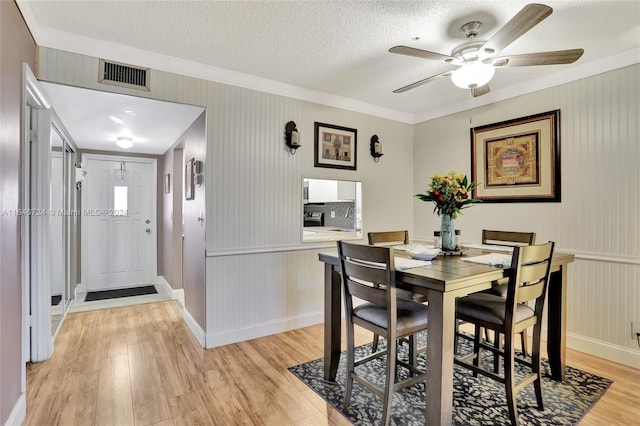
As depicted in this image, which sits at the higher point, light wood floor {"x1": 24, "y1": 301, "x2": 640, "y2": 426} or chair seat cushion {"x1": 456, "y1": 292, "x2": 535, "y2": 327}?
chair seat cushion {"x1": 456, "y1": 292, "x2": 535, "y2": 327}

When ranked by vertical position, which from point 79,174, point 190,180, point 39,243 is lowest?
point 39,243

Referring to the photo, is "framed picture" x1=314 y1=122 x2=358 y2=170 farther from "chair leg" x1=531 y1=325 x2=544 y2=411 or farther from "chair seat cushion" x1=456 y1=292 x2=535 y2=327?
"chair leg" x1=531 y1=325 x2=544 y2=411

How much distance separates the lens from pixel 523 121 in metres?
3.13

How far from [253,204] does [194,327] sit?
1355mm

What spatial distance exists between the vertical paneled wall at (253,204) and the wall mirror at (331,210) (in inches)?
3.8

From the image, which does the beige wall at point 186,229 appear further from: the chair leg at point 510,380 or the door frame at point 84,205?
the chair leg at point 510,380

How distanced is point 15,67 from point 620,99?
4.17m

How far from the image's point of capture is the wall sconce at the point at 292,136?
314 centimetres

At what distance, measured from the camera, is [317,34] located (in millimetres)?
2270

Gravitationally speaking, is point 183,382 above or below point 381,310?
below

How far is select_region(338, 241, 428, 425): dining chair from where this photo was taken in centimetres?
167

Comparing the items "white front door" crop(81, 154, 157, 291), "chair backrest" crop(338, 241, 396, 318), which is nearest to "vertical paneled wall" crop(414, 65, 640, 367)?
"chair backrest" crop(338, 241, 396, 318)

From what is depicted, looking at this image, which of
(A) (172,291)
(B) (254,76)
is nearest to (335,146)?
(B) (254,76)

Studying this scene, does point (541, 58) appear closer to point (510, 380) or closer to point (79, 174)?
point (510, 380)
